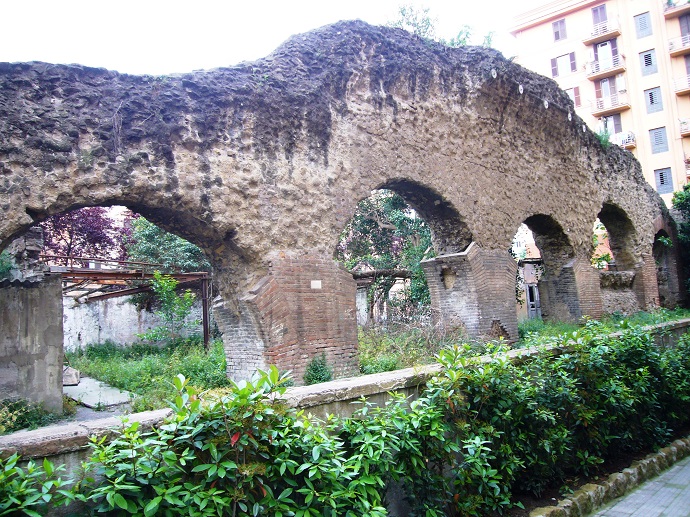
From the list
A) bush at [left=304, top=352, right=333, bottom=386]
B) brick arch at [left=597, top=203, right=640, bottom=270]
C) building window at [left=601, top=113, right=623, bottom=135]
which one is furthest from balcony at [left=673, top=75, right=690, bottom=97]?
bush at [left=304, top=352, right=333, bottom=386]

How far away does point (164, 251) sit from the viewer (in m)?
16.1

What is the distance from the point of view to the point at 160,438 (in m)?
2.29

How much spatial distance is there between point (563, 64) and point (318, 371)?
1095 inches

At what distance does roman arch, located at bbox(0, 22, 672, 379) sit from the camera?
5758 mm

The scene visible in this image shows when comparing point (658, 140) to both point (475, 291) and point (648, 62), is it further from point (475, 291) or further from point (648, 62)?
point (475, 291)

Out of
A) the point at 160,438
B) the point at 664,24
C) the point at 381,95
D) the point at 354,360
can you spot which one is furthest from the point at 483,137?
the point at 664,24

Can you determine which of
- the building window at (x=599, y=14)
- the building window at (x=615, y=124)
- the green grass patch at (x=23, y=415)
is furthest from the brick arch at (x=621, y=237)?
the building window at (x=599, y=14)

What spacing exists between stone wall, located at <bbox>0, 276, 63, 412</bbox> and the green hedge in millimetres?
5495

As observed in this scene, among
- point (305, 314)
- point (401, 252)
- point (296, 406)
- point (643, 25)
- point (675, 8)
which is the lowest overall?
point (296, 406)

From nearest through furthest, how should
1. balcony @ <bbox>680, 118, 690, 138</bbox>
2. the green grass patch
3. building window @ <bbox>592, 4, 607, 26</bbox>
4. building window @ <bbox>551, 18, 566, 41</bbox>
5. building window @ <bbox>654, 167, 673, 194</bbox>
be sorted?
the green grass patch → balcony @ <bbox>680, 118, 690, 138</bbox> → building window @ <bbox>654, 167, 673, 194</bbox> → building window @ <bbox>592, 4, 607, 26</bbox> → building window @ <bbox>551, 18, 566, 41</bbox>

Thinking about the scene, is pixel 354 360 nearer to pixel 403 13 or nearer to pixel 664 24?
pixel 403 13

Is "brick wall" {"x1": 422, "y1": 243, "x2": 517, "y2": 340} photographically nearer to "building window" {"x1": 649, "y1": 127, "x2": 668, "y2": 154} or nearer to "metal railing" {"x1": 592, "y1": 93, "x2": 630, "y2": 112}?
"building window" {"x1": 649, "y1": 127, "x2": 668, "y2": 154}

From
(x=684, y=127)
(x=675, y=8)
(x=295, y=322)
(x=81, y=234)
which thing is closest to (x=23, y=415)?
(x=295, y=322)

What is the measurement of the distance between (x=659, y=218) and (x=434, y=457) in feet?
55.0
